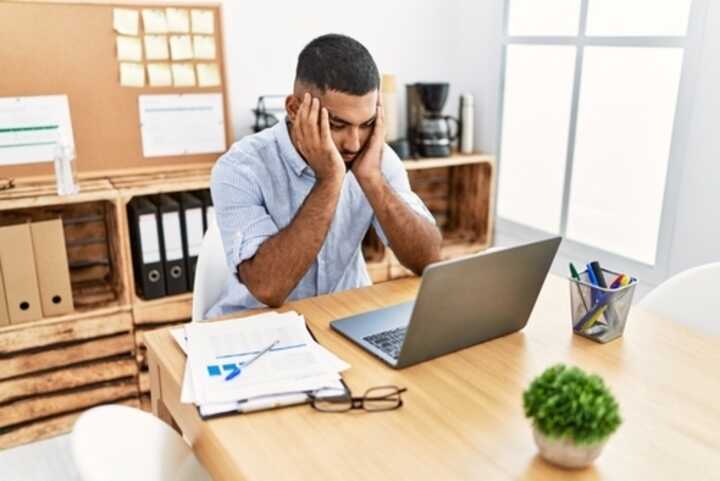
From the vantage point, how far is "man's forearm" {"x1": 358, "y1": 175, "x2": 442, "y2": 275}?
5.53 feet

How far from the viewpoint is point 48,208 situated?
2.44 meters

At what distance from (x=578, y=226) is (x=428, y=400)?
75.8 inches

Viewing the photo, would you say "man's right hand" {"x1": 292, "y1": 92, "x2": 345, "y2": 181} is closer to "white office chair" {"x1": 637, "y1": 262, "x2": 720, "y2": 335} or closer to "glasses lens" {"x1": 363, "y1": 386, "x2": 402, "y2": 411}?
"glasses lens" {"x1": 363, "y1": 386, "x2": 402, "y2": 411}

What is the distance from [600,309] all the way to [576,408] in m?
0.49

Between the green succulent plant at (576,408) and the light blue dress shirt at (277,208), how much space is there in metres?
0.83

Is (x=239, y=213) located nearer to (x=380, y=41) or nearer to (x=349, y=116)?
(x=349, y=116)

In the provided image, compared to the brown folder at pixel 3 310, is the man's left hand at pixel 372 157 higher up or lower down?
higher up

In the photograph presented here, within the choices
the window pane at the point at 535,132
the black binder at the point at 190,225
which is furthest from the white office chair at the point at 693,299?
the black binder at the point at 190,225

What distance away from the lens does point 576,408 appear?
0.89m

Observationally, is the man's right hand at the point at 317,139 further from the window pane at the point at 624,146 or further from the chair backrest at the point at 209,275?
the window pane at the point at 624,146

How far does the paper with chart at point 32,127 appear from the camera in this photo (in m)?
2.35

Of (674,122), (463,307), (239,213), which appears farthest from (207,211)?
(674,122)

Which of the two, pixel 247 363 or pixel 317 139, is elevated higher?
pixel 317 139

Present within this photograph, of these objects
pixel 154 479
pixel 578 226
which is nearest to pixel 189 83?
pixel 578 226
